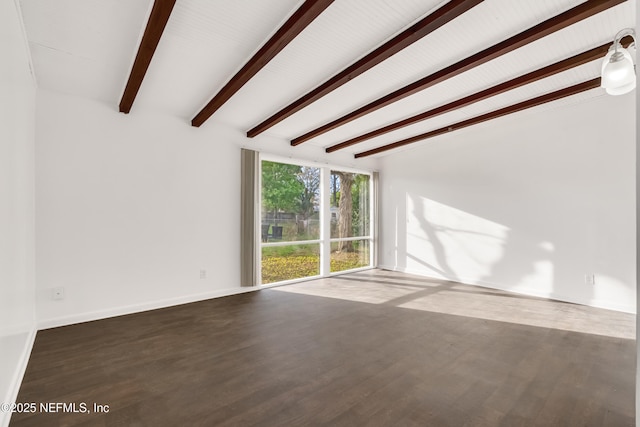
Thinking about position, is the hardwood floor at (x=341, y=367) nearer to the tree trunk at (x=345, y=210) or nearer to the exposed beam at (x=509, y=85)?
the tree trunk at (x=345, y=210)

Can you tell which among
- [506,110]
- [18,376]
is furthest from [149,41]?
[506,110]

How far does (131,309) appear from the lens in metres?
3.68

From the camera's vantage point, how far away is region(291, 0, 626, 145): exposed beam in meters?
2.17

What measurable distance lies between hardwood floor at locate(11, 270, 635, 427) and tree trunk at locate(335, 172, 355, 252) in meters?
2.54

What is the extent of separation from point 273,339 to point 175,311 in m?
1.64

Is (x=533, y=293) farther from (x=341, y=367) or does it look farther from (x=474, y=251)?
(x=341, y=367)

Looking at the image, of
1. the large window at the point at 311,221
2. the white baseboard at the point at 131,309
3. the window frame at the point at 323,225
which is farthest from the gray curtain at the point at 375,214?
the white baseboard at the point at 131,309

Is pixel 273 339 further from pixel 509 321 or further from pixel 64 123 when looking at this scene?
pixel 64 123

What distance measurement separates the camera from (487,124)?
5074 mm

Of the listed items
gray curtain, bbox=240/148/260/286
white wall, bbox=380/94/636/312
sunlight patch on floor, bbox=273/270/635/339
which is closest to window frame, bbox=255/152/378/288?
gray curtain, bbox=240/148/260/286

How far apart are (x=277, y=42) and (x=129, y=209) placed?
9.16 ft

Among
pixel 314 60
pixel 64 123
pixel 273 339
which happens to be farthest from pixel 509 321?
pixel 64 123

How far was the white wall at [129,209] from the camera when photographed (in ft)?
10.6

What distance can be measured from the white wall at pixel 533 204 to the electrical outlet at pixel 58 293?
225 inches
